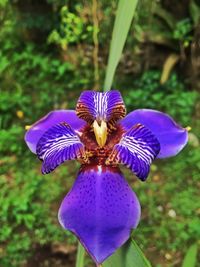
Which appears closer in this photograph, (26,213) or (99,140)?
(99,140)

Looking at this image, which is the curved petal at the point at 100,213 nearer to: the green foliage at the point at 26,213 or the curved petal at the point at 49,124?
the curved petal at the point at 49,124

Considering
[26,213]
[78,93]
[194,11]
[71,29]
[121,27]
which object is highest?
[121,27]

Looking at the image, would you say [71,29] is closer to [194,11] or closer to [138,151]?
[194,11]

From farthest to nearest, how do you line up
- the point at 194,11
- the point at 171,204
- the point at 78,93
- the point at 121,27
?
the point at 78,93, the point at 194,11, the point at 171,204, the point at 121,27

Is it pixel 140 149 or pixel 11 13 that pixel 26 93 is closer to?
pixel 11 13

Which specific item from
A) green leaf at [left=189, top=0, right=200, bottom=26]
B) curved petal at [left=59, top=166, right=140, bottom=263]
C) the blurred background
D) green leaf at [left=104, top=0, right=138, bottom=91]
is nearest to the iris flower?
curved petal at [left=59, top=166, right=140, bottom=263]

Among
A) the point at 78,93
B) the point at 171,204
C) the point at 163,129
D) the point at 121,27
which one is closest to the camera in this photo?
the point at 121,27

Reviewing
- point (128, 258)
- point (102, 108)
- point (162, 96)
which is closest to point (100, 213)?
point (128, 258)
